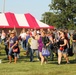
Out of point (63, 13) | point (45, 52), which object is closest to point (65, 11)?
point (63, 13)

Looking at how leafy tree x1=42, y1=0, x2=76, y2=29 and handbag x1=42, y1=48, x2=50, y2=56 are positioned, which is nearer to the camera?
handbag x1=42, y1=48, x2=50, y2=56

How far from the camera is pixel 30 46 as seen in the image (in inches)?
658

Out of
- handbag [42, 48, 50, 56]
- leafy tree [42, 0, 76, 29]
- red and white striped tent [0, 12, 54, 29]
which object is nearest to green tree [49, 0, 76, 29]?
leafy tree [42, 0, 76, 29]

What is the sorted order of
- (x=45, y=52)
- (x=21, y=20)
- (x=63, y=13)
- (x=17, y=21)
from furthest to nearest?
1. (x=63, y=13)
2. (x=21, y=20)
3. (x=17, y=21)
4. (x=45, y=52)

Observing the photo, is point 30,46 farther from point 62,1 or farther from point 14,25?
point 62,1

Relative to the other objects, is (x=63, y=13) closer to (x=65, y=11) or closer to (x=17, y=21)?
(x=65, y=11)

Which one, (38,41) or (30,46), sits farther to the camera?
(30,46)

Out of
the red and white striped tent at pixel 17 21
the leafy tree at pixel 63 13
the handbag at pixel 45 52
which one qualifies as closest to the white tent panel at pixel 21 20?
the red and white striped tent at pixel 17 21

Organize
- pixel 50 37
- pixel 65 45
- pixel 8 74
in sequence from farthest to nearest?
1. pixel 50 37
2. pixel 65 45
3. pixel 8 74

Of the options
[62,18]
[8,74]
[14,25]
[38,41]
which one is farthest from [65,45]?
[62,18]

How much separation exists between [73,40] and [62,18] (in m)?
70.6

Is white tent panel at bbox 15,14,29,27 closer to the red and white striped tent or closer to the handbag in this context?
the red and white striped tent

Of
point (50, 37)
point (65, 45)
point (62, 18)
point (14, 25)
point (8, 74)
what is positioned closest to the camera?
point (8, 74)

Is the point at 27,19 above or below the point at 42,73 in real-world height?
above
